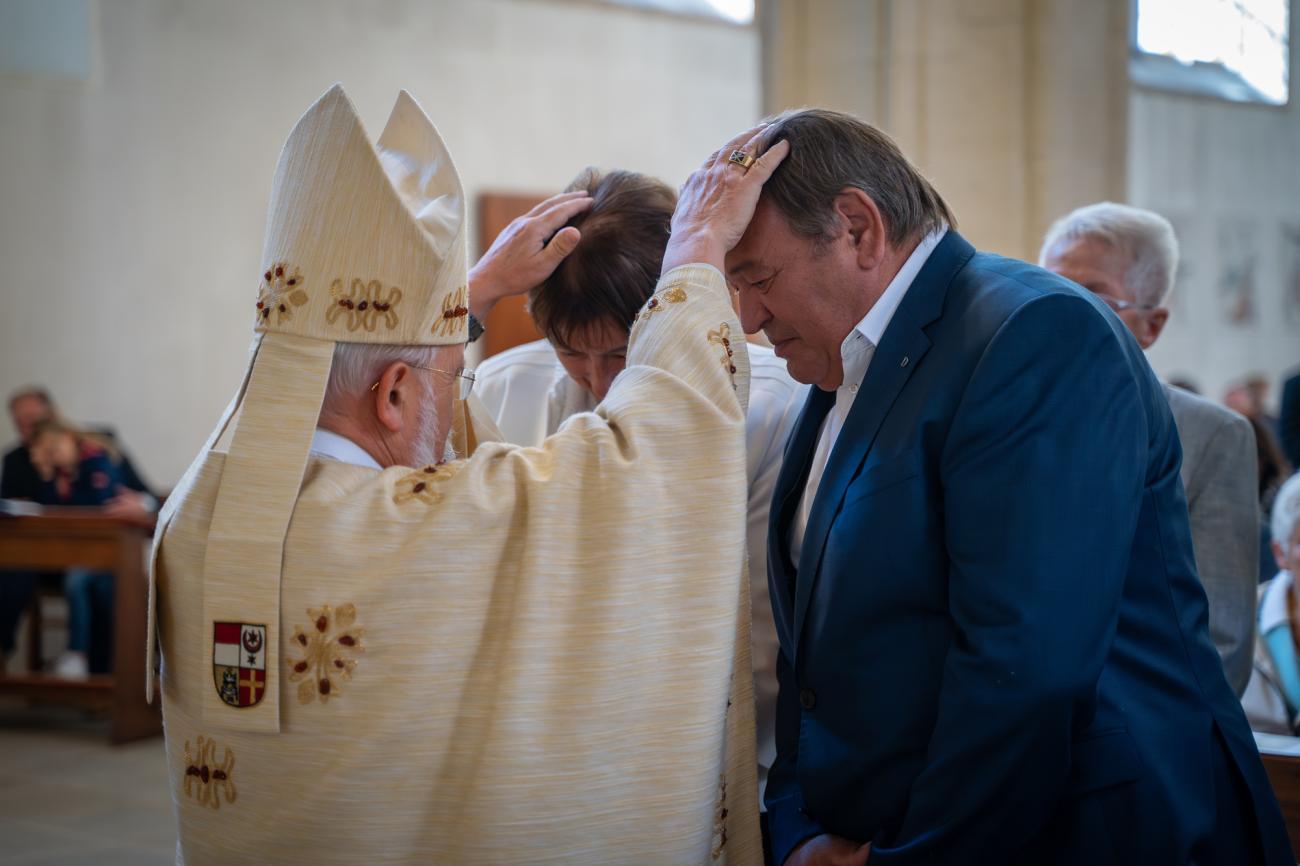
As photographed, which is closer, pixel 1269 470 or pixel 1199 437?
pixel 1199 437

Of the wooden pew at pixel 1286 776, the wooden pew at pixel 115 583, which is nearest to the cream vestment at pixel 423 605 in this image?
the wooden pew at pixel 1286 776

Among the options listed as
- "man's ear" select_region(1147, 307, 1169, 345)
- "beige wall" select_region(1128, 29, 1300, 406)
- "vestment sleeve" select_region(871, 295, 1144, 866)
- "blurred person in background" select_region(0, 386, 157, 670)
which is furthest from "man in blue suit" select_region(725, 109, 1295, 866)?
"beige wall" select_region(1128, 29, 1300, 406)

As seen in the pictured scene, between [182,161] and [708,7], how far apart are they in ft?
17.6

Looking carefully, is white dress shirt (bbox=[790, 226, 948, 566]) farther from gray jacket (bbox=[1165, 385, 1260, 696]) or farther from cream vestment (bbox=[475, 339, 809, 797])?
gray jacket (bbox=[1165, 385, 1260, 696])

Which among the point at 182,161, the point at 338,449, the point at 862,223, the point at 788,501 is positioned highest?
the point at 182,161

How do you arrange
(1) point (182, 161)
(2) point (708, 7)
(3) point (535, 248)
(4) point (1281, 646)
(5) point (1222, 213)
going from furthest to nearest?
(5) point (1222, 213), (2) point (708, 7), (1) point (182, 161), (4) point (1281, 646), (3) point (535, 248)

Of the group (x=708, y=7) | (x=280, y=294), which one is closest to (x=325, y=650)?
(x=280, y=294)

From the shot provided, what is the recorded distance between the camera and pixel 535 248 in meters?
2.52

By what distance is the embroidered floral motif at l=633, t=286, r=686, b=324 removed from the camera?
193 cm

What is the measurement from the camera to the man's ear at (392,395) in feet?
6.11

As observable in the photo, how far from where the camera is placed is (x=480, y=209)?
11.7 meters

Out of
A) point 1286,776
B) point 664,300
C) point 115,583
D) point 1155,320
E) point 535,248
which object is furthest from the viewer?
point 115,583

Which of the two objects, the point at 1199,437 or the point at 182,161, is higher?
the point at 182,161

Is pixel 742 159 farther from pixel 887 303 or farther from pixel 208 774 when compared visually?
pixel 208 774
